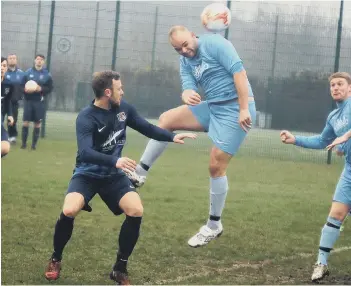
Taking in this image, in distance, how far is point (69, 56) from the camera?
733 inches

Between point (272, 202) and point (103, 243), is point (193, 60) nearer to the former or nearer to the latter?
point (103, 243)

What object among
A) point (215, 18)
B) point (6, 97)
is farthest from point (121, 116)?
point (6, 97)

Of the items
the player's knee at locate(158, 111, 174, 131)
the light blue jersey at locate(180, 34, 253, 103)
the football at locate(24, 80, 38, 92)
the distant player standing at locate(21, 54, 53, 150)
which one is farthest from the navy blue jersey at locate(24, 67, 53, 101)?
the light blue jersey at locate(180, 34, 253, 103)

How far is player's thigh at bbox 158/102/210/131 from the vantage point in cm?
654

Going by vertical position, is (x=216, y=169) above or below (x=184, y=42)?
below

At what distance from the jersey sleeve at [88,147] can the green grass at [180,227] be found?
109cm

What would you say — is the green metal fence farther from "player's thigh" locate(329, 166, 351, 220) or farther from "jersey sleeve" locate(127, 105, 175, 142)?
"jersey sleeve" locate(127, 105, 175, 142)

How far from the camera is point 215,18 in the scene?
6277 millimetres

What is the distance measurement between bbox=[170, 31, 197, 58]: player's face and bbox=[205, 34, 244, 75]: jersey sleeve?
0.49ft

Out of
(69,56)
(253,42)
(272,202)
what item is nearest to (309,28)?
(253,42)

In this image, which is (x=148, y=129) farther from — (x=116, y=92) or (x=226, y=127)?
(x=226, y=127)

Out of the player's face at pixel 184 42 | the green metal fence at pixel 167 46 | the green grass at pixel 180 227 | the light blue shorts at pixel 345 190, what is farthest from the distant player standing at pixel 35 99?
the light blue shorts at pixel 345 190

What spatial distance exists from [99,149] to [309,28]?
12.5 meters

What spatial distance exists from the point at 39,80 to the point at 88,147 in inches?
413
